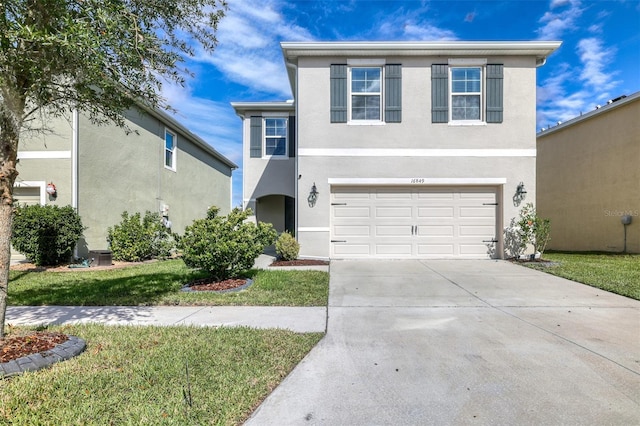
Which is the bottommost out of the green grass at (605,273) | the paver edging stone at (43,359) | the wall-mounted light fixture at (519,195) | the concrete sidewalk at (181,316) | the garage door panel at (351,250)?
the concrete sidewalk at (181,316)

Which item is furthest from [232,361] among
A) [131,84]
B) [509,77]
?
[509,77]

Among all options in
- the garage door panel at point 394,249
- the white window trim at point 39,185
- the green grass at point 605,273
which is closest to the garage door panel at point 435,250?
the garage door panel at point 394,249

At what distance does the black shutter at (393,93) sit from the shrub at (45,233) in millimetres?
9369

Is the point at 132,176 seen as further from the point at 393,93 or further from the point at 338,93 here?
the point at 393,93

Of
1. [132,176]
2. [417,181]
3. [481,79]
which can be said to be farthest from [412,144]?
[132,176]

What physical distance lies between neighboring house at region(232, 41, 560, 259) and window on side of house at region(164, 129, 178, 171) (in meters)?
6.54

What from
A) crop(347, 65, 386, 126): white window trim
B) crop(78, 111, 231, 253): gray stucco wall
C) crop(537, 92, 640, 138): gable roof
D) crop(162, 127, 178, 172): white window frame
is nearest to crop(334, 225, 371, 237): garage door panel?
crop(347, 65, 386, 126): white window trim

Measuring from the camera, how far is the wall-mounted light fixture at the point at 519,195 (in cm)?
975

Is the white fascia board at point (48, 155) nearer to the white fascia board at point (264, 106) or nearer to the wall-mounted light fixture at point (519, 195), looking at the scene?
the white fascia board at point (264, 106)

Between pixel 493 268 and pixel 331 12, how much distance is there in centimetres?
801

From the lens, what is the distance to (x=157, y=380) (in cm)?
282

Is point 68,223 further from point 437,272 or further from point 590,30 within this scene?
point 590,30

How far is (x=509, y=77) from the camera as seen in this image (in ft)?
32.3

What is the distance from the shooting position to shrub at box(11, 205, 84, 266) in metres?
8.44
